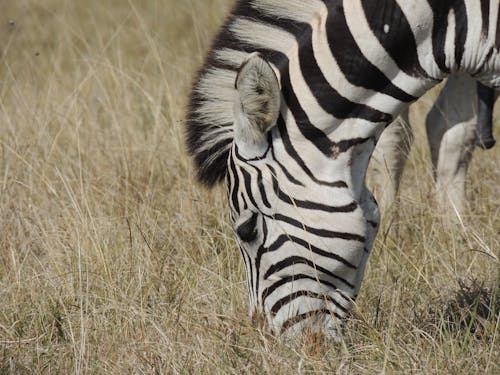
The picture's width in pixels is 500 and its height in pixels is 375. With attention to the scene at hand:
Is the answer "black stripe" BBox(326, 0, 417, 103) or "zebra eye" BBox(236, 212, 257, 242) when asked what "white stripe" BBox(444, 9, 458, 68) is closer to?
"black stripe" BBox(326, 0, 417, 103)

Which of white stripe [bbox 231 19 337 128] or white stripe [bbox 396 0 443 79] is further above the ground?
white stripe [bbox 396 0 443 79]

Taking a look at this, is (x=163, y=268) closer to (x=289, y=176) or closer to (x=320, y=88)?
(x=289, y=176)

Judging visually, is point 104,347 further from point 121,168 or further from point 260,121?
point 121,168

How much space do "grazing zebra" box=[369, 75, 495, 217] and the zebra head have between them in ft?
6.10

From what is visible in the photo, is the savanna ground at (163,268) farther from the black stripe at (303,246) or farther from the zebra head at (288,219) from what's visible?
the black stripe at (303,246)

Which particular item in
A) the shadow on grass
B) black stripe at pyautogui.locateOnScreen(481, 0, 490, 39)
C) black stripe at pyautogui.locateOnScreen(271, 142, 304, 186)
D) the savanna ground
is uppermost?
black stripe at pyautogui.locateOnScreen(481, 0, 490, 39)

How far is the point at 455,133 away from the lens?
205 inches

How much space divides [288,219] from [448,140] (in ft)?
7.61

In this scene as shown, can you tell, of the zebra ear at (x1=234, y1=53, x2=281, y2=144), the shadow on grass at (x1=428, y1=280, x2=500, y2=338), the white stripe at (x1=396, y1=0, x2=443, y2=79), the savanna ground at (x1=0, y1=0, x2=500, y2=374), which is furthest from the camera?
the shadow on grass at (x1=428, y1=280, x2=500, y2=338)


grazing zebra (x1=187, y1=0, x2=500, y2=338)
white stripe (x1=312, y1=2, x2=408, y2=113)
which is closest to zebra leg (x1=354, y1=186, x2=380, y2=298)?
grazing zebra (x1=187, y1=0, x2=500, y2=338)

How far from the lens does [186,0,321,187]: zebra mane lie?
3.22 m

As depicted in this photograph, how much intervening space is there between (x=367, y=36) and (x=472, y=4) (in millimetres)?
391

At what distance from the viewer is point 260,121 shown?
3119 mm

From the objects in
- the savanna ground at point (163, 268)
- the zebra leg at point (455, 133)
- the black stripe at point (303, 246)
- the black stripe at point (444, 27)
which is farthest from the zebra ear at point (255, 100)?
the zebra leg at point (455, 133)
